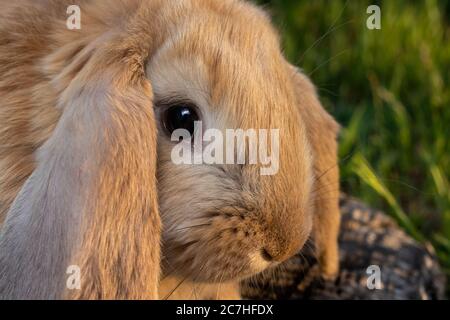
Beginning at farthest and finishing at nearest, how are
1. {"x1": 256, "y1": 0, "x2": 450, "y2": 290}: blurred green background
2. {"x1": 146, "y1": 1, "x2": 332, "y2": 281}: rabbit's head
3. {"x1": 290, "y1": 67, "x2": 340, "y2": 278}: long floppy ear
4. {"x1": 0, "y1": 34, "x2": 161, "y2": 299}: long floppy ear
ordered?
{"x1": 256, "y1": 0, "x2": 450, "y2": 290}: blurred green background
{"x1": 290, "y1": 67, "x2": 340, "y2": 278}: long floppy ear
{"x1": 146, "y1": 1, "x2": 332, "y2": 281}: rabbit's head
{"x1": 0, "y1": 34, "x2": 161, "y2": 299}: long floppy ear

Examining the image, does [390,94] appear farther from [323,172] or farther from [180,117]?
[180,117]

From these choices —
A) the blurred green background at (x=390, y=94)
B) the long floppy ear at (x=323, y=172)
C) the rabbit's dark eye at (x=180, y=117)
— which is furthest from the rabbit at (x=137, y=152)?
the blurred green background at (x=390, y=94)

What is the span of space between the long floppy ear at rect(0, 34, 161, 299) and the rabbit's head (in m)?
0.11

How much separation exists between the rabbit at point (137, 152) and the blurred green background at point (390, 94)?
1.06 meters

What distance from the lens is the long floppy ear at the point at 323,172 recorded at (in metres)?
3.23

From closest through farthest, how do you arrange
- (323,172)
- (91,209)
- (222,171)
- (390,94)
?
1. (91,209)
2. (222,171)
3. (323,172)
4. (390,94)

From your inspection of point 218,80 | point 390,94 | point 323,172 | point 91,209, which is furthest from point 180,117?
point 390,94

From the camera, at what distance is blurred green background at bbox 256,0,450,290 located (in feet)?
12.7

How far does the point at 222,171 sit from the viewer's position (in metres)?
2.53

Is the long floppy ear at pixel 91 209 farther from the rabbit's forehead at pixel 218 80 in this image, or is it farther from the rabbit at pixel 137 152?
the rabbit's forehead at pixel 218 80

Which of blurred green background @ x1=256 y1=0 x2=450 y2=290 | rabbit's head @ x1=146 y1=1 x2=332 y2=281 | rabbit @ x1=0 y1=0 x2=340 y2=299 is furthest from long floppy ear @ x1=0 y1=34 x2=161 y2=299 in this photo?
blurred green background @ x1=256 y1=0 x2=450 y2=290

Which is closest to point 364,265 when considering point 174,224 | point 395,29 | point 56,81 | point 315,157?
point 315,157

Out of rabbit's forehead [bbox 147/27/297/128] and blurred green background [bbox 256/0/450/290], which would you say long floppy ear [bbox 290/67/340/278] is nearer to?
blurred green background [bbox 256/0/450/290]

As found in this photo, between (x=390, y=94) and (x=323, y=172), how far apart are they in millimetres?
1167
